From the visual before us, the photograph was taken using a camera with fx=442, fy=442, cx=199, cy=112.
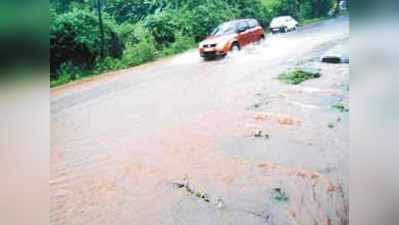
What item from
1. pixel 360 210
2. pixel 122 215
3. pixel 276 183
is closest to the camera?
pixel 122 215

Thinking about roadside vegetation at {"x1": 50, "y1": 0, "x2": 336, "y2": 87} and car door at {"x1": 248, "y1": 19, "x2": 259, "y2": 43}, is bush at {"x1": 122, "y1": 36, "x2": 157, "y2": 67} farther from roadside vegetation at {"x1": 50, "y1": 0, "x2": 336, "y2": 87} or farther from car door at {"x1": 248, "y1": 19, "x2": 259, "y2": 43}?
car door at {"x1": 248, "y1": 19, "x2": 259, "y2": 43}

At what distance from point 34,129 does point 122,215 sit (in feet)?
1.81

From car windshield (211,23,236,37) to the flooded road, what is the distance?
14cm

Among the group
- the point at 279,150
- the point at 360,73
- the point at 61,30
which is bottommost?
the point at 279,150

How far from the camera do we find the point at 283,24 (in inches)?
94.0

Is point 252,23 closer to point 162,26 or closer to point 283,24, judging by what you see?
point 283,24

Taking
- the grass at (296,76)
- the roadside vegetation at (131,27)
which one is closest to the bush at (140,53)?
the roadside vegetation at (131,27)

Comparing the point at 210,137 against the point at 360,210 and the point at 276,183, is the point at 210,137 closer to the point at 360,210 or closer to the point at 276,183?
the point at 276,183

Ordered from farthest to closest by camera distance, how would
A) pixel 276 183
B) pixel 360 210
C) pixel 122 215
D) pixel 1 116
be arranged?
pixel 360 210, pixel 276 183, pixel 122 215, pixel 1 116

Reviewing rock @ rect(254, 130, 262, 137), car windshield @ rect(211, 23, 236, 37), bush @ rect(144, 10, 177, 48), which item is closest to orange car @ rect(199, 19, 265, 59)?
car windshield @ rect(211, 23, 236, 37)

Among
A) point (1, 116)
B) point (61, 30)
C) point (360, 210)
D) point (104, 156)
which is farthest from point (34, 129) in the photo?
point (360, 210)

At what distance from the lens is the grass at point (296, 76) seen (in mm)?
2355

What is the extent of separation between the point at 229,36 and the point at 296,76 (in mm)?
417

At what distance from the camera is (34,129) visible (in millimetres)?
1960
